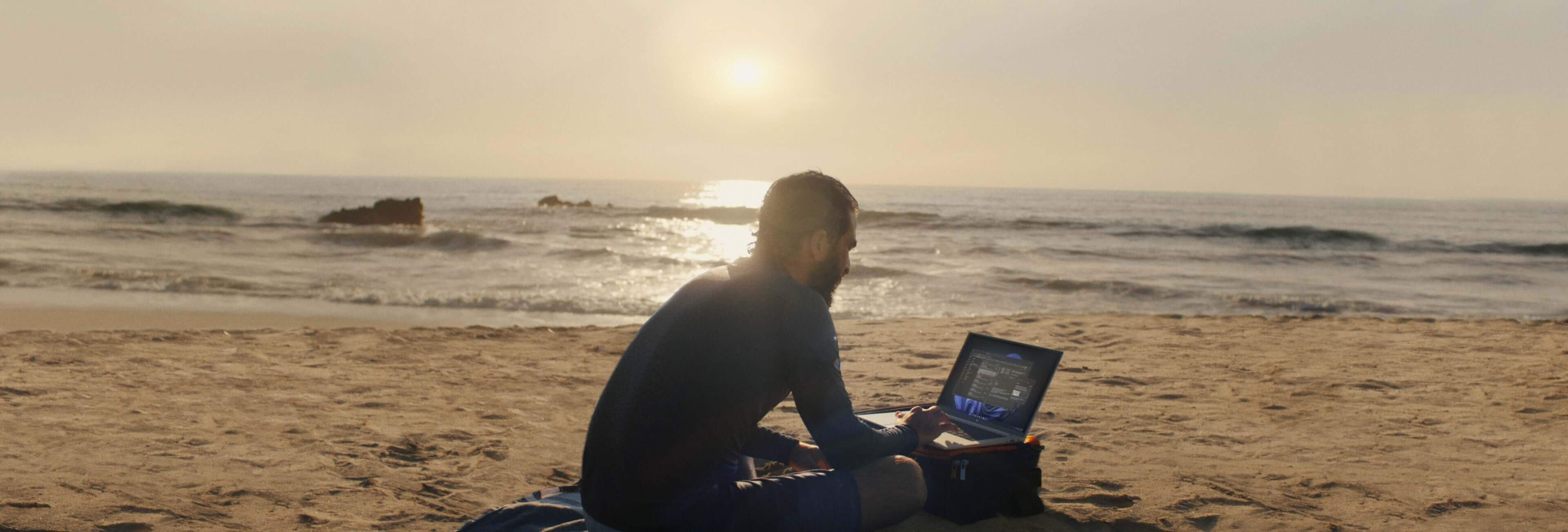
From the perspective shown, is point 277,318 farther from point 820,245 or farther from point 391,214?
point 391,214

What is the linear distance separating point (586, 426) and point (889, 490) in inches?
103

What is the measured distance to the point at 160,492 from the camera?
359 cm

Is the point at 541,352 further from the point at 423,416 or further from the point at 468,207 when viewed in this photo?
the point at 468,207

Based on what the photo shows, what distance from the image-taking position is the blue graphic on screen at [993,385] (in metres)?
3.23

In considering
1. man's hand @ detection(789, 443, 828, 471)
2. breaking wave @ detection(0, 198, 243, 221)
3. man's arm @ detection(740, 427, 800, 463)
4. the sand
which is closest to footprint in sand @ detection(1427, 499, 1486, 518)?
the sand

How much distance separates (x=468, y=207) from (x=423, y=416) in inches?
1666

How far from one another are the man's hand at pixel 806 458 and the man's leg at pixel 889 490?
23 cm

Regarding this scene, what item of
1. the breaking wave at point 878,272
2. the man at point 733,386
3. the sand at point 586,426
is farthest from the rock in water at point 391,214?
the man at point 733,386

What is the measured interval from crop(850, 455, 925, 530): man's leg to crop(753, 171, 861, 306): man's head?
0.65m

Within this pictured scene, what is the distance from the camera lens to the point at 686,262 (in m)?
18.5

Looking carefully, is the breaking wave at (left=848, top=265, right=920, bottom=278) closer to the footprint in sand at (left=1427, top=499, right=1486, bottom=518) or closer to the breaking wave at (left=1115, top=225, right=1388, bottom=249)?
the footprint in sand at (left=1427, top=499, right=1486, bottom=518)

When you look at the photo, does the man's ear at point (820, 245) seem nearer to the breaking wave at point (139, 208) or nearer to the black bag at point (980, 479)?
the black bag at point (980, 479)

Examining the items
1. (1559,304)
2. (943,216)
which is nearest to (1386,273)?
(1559,304)

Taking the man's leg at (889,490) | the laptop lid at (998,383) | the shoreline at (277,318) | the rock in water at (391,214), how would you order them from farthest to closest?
the rock in water at (391,214) < the shoreline at (277,318) < the laptop lid at (998,383) < the man's leg at (889,490)
